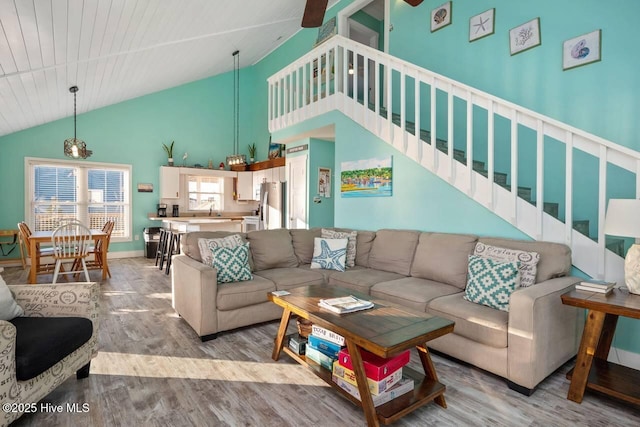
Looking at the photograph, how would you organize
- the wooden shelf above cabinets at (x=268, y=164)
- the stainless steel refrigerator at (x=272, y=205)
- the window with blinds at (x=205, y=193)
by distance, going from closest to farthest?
the stainless steel refrigerator at (x=272, y=205), the wooden shelf above cabinets at (x=268, y=164), the window with blinds at (x=205, y=193)

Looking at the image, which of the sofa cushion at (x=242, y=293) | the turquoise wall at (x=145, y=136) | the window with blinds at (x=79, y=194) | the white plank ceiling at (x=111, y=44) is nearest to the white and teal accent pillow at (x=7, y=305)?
the sofa cushion at (x=242, y=293)

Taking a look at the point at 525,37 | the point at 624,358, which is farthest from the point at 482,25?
the point at 624,358

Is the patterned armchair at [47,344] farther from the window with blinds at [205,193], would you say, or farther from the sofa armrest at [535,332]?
the window with blinds at [205,193]

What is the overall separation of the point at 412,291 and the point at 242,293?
1.50 metres

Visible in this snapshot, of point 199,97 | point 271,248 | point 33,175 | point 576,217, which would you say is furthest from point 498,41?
point 33,175

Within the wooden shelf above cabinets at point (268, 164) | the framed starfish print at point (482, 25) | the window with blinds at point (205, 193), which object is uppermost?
the framed starfish print at point (482, 25)

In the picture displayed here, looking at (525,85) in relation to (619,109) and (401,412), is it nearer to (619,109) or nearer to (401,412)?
(619,109)

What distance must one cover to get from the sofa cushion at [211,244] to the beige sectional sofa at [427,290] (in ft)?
0.38

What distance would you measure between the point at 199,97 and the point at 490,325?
8272mm

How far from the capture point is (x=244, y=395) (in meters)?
2.07

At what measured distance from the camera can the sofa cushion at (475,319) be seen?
7.13 feet

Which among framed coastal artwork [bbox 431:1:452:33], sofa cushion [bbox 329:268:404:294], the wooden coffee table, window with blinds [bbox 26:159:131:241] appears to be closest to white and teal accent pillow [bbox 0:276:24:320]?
the wooden coffee table

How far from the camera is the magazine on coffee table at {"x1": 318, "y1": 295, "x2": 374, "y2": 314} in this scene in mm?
2074

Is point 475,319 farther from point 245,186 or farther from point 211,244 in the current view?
point 245,186
